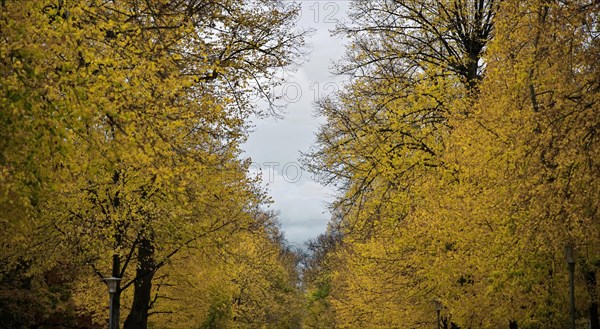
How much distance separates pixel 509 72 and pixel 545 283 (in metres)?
4.99

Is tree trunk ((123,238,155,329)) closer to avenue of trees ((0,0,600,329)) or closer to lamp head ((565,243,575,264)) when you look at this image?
avenue of trees ((0,0,600,329))

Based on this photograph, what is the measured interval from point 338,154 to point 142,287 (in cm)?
709

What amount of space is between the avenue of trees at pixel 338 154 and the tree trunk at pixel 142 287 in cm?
7

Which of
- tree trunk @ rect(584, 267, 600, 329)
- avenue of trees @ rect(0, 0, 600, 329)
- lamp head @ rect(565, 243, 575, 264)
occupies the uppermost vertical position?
avenue of trees @ rect(0, 0, 600, 329)

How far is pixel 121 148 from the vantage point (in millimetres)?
9930

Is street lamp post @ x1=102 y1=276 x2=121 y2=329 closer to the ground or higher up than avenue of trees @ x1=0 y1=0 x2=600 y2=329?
closer to the ground

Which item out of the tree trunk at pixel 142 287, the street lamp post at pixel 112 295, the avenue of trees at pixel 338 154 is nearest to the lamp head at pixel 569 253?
the avenue of trees at pixel 338 154

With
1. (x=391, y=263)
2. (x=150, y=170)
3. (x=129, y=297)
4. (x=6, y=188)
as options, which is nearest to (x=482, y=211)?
(x=391, y=263)

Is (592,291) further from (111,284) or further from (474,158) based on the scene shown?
(111,284)

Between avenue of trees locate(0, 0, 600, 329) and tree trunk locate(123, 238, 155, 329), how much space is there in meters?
0.07

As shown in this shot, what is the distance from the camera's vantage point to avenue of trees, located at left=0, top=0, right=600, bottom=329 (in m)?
9.79

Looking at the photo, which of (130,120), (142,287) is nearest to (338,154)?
(142,287)

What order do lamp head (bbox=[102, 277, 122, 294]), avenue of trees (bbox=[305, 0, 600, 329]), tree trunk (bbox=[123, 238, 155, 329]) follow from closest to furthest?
1. avenue of trees (bbox=[305, 0, 600, 329])
2. lamp head (bbox=[102, 277, 122, 294])
3. tree trunk (bbox=[123, 238, 155, 329])

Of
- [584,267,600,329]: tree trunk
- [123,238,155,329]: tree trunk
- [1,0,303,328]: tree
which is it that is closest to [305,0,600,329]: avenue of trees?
[584,267,600,329]: tree trunk
